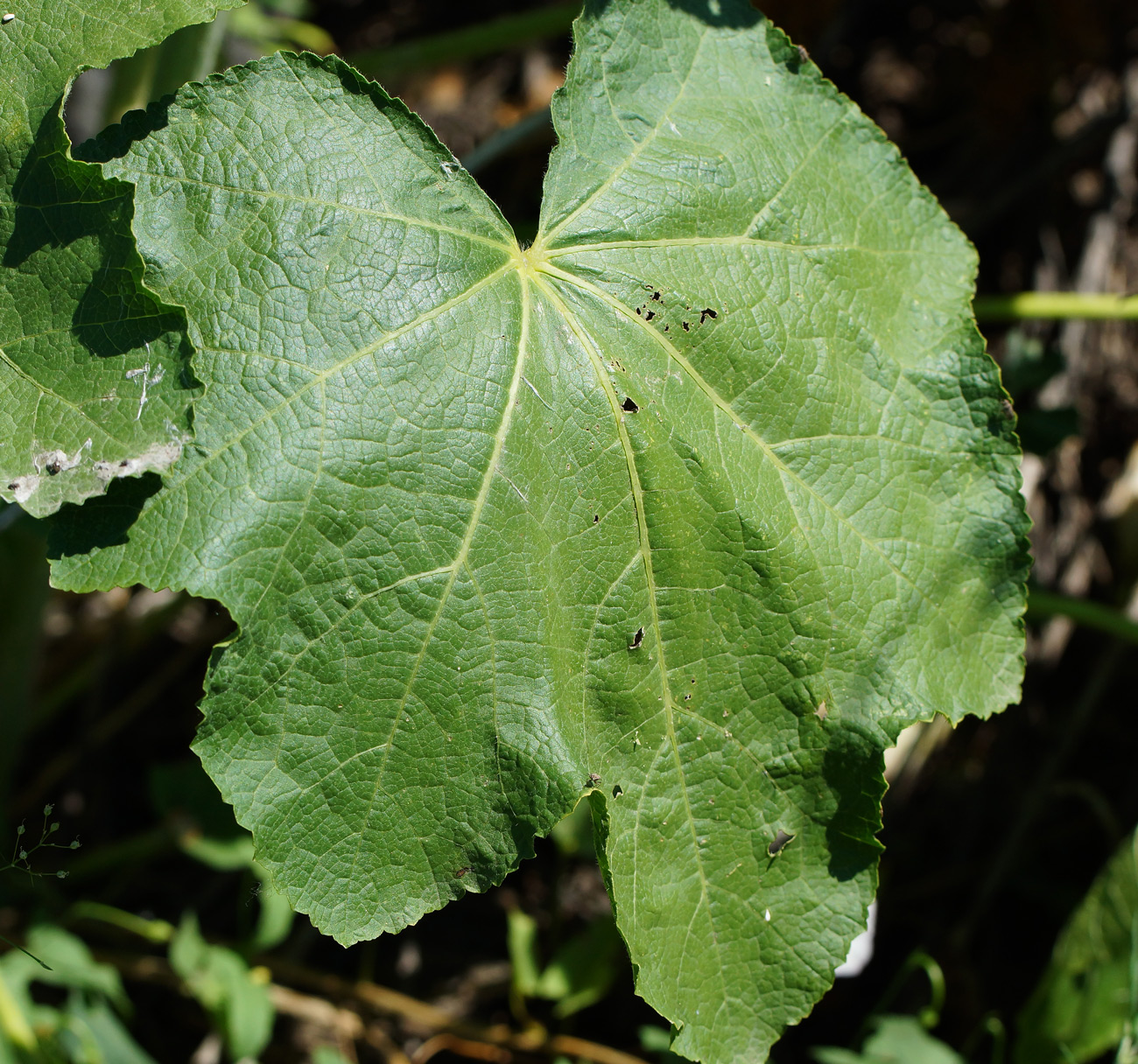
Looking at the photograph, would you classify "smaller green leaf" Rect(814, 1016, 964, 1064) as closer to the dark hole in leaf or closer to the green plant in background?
the dark hole in leaf

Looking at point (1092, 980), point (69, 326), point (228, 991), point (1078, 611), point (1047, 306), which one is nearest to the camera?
point (69, 326)

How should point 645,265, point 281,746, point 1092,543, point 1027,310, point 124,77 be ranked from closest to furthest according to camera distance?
point 281,746 < point 645,265 < point 124,77 < point 1027,310 < point 1092,543

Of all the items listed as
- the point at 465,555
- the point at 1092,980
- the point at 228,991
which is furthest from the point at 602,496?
the point at 1092,980

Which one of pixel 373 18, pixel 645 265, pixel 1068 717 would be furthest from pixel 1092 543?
pixel 373 18

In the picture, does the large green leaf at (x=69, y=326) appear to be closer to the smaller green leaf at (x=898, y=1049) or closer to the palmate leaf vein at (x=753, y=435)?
the palmate leaf vein at (x=753, y=435)

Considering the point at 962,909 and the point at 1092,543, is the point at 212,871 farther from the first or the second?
the point at 1092,543

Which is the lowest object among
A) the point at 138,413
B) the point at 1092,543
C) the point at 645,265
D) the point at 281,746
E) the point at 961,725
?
the point at 961,725

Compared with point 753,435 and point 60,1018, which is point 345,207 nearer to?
point 753,435
